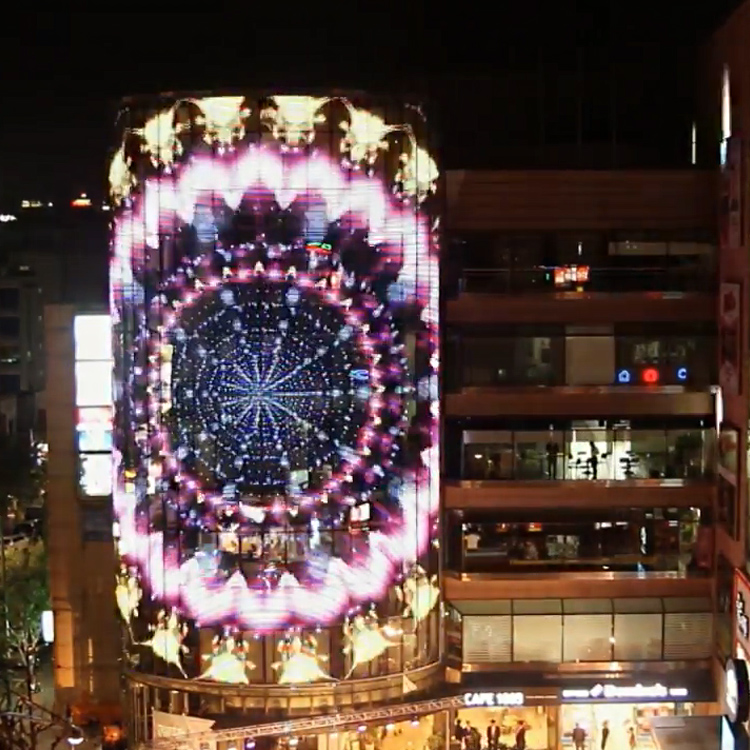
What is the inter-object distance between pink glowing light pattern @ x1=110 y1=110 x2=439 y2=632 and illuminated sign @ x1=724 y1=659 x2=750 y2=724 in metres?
6.67

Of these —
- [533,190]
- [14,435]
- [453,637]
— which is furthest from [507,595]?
[14,435]

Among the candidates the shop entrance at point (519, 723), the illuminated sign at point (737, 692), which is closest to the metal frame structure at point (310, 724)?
the shop entrance at point (519, 723)

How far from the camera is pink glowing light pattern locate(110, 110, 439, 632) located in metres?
24.6

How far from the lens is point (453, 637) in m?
26.1

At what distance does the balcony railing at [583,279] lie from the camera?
25.4 meters

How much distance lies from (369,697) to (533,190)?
11.3 meters

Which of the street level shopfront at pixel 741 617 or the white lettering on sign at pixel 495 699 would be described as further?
the white lettering on sign at pixel 495 699

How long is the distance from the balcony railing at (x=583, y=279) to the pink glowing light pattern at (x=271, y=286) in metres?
1.22

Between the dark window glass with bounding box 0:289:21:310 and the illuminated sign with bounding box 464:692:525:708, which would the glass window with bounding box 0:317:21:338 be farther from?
the illuminated sign with bounding box 464:692:525:708

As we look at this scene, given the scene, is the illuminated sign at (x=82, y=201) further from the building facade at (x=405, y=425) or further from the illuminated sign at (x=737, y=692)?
the illuminated sign at (x=737, y=692)

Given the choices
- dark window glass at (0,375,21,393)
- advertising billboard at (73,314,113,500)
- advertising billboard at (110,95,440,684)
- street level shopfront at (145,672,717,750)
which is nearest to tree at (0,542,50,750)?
advertising billboard at (73,314,113,500)

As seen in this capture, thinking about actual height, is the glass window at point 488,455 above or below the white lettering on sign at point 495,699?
above

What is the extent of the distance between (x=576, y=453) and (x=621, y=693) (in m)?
5.21

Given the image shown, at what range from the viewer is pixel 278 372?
24.7m
